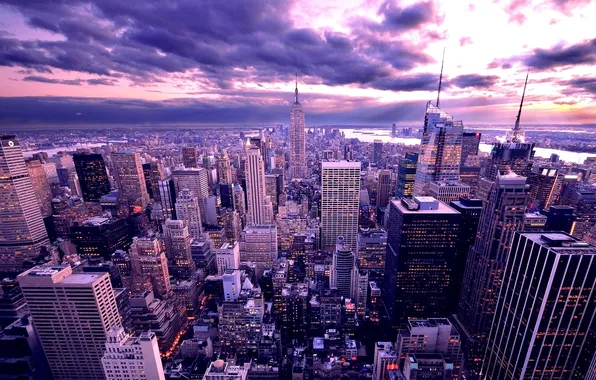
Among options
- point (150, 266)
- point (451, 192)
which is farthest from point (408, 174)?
point (150, 266)

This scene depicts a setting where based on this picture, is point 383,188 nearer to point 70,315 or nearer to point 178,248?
point 178,248

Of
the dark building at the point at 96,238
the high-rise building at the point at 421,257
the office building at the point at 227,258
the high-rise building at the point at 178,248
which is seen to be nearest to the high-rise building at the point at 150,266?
the high-rise building at the point at 178,248

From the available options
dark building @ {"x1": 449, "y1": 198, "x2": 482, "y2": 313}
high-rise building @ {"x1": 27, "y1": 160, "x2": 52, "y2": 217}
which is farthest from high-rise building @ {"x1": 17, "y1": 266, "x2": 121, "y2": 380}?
high-rise building @ {"x1": 27, "y1": 160, "x2": 52, "y2": 217}

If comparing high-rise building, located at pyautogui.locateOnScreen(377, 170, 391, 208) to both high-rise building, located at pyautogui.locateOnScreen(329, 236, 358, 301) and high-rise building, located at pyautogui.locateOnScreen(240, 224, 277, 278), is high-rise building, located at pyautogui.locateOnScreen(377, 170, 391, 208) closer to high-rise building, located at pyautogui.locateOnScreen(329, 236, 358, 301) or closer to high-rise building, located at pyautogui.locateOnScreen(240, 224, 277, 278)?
high-rise building, located at pyautogui.locateOnScreen(240, 224, 277, 278)

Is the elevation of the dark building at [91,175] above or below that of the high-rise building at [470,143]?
below

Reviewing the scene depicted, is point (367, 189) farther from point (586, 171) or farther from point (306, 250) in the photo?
point (586, 171)

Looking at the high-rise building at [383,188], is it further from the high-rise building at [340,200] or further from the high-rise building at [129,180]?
the high-rise building at [129,180]
